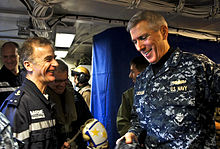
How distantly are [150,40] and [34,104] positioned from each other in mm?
943

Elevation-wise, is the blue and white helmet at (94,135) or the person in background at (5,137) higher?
the person in background at (5,137)

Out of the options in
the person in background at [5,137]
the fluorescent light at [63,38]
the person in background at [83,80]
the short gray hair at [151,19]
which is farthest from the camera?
the fluorescent light at [63,38]

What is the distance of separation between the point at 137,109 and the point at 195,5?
89.8 inches

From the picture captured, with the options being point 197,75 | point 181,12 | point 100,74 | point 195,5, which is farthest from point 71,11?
point 197,75

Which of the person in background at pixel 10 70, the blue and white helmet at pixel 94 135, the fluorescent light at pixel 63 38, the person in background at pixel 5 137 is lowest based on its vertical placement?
the blue and white helmet at pixel 94 135

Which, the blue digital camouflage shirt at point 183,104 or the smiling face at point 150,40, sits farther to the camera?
the smiling face at point 150,40

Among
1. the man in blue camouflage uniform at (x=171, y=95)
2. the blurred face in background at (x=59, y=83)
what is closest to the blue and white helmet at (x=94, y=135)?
the blurred face in background at (x=59, y=83)

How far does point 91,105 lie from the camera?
4.14 metres

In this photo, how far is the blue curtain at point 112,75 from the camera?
3680 millimetres

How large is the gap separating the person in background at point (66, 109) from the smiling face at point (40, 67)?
531 mm

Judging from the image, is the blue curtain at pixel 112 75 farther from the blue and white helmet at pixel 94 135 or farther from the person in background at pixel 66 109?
the blue and white helmet at pixel 94 135

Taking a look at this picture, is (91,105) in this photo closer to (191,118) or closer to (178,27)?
(178,27)

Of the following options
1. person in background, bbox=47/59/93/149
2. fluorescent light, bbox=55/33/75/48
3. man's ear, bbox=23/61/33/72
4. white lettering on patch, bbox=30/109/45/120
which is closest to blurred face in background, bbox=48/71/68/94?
person in background, bbox=47/59/93/149

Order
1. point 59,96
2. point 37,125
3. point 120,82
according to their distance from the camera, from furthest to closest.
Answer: point 120,82 < point 59,96 < point 37,125
